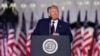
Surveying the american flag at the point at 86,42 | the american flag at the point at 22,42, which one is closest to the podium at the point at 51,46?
the american flag at the point at 86,42

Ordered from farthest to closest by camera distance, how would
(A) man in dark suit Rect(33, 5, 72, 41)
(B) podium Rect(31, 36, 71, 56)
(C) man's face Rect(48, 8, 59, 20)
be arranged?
(A) man in dark suit Rect(33, 5, 72, 41) → (C) man's face Rect(48, 8, 59, 20) → (B) podium Rect(31, 36, 71, 56)

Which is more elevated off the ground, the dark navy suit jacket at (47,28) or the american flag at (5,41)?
the dark navy suit jacket at (47,28)

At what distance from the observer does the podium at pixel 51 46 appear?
484cm

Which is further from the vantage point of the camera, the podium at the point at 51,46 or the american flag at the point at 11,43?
the american flag at the point at 11,43

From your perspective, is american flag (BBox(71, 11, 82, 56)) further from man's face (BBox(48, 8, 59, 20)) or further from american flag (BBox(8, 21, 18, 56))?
man's face (BBox(48, 8, 59, 20))

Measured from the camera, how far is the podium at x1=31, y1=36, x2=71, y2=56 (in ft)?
15.9

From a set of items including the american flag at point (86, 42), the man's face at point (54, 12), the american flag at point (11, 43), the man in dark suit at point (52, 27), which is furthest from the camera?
the american flag at point (11, 43)

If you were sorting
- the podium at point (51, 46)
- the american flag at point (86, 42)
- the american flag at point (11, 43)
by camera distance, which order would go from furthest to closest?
the american flag at point (11, 43)
the american flag at point (86, 42)
the podium at point (51, 46)

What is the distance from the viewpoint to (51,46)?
4.85 metres

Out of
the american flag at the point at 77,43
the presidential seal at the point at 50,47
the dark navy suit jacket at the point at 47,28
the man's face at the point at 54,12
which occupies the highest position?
the man's face at the point at 54,12

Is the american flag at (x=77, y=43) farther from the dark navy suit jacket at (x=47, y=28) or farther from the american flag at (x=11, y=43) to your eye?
the dark navy suit jacket at (x=47, y=28)

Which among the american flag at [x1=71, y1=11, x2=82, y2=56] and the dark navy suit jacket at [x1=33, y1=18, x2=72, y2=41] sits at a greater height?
Result: the dark navy suit jacket at [x1=33, y1=18, x2=72, y2=41]

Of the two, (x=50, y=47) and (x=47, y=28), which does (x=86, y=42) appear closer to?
(x=47, y=28)

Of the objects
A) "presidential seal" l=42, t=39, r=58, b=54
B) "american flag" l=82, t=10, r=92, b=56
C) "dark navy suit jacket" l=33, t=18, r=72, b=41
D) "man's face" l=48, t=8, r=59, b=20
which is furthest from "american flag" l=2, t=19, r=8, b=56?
"presidential seal" l=42, t=39, r=58, b=54
